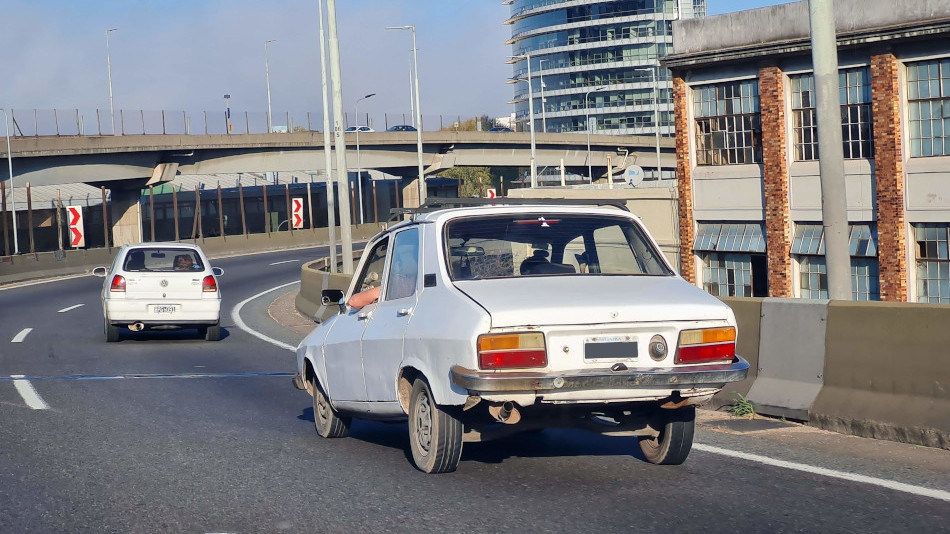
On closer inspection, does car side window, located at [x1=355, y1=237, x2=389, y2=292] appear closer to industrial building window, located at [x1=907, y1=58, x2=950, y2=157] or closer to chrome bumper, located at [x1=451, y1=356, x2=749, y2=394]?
chrome bumper, located at [x1=451, y1=356, x2=749, y2=394]

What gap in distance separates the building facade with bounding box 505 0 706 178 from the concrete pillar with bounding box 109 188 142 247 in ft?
280

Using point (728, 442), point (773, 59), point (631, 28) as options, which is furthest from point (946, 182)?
point (631, 28)

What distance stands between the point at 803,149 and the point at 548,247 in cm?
2522

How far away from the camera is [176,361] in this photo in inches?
677

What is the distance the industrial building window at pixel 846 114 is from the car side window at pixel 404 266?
22.3 metres

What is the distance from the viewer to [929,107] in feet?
93.3

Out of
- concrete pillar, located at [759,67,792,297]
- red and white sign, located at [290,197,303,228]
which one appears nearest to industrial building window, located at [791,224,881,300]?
concrete pillar, located at [759,67,792,297]

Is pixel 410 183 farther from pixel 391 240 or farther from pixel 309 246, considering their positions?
pixel 391 240

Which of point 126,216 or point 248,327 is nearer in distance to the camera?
point 248,327

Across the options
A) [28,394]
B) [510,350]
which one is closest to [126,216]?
[28,394]

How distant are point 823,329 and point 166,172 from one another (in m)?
59.1

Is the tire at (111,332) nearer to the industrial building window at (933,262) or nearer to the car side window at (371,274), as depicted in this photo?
the car side window at (371,274)

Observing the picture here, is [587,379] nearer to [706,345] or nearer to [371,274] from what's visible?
[706,345]

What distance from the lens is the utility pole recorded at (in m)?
11.8
